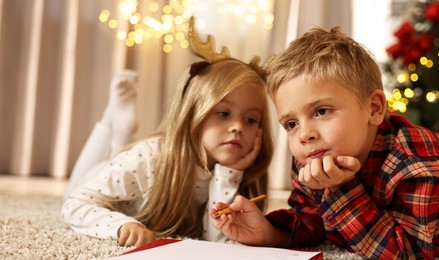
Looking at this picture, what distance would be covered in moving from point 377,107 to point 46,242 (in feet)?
1.96

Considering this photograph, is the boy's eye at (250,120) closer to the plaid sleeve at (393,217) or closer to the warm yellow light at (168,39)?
the plaid sleeve at (393,217)

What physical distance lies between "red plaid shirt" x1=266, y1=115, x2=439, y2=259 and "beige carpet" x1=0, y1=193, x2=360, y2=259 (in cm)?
10

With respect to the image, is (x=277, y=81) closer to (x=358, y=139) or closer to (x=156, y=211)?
(x=358, y=139)

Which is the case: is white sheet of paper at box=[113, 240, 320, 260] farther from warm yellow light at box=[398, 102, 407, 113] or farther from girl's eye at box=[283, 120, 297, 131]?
warm yellow light at box=[398, 102, 407, 113]

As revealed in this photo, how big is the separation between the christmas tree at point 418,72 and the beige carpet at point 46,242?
46.9 inches

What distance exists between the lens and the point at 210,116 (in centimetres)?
104

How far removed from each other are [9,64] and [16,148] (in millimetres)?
439

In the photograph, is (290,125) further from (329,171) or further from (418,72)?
(418,72)

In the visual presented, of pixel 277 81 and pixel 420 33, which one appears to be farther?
pixel 420 33

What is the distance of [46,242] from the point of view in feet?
2.76

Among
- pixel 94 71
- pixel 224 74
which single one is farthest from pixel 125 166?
pixel 94 71

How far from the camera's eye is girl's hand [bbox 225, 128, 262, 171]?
1036 millimetres

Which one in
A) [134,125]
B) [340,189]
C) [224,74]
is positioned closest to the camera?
[340,189]

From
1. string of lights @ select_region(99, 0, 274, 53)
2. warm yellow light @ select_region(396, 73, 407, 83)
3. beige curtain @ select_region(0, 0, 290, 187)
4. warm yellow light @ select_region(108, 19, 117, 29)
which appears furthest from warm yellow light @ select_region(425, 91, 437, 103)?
warm yellow light @ select_region(108, 19, 117, 29)
